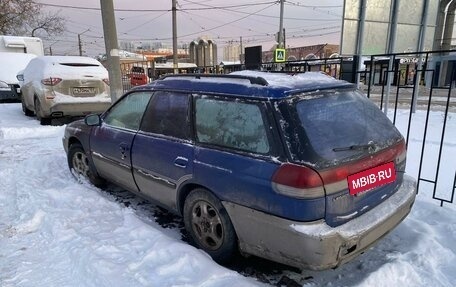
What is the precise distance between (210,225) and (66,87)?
7.02 m

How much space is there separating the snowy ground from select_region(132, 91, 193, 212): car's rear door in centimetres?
41

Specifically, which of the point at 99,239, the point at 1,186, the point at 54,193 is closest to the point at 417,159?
the point at 99,239

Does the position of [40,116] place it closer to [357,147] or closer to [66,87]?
[66,87]

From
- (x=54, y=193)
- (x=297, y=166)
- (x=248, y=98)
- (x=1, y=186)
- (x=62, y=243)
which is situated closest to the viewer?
(x=297, y=166)

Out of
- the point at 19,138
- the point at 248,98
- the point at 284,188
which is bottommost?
the point at 19,138

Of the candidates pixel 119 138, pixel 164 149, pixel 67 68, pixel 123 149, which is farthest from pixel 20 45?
pixel 164 149

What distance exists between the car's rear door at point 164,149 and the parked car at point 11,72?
11.4 meters

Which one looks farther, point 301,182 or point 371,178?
point 371,178

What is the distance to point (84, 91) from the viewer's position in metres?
8.77

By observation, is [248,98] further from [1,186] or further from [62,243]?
[1,186]

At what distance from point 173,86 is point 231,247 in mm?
1619

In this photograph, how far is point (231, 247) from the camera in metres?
2.87

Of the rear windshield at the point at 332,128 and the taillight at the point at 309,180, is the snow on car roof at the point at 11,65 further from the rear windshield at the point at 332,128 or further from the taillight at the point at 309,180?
the taillight at the point at 309,180

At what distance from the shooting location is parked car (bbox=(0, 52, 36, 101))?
12898 millimetres
